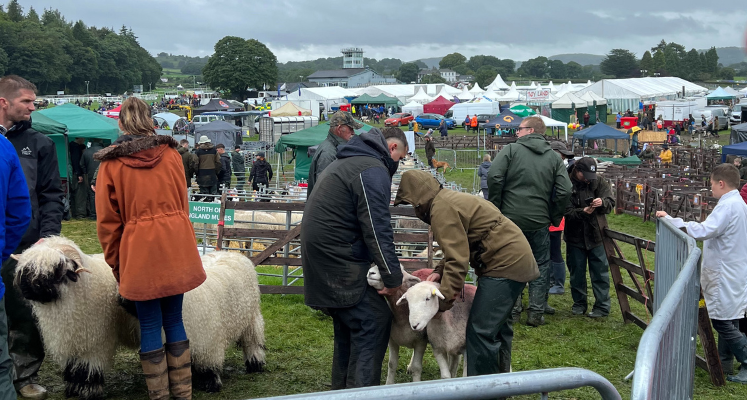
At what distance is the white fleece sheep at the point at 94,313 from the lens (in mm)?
4168

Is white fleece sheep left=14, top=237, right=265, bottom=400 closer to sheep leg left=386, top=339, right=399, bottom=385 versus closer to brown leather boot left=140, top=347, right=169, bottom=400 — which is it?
brown leather boot left=140, top=347, right=169, bottom=400

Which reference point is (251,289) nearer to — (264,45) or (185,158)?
(185,158)

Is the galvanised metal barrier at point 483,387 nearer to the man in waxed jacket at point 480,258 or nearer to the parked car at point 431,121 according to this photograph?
the man in waxed jacket at point 480,258

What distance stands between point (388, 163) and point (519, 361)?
8.31 ft

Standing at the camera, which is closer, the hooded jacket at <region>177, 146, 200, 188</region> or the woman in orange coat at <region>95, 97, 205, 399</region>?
the woman in orange coat at <region>95, 97, 205, 399</region>

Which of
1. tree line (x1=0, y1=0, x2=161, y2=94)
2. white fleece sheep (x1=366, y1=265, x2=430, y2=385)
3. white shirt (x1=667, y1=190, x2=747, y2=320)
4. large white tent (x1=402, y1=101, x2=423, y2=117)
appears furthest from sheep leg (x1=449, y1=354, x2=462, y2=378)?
tree line (x1=0, y1=0, x2=161, y2=94)

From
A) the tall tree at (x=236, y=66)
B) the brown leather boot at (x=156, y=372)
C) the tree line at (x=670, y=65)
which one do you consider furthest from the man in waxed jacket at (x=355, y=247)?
the tree line at (x=670, y=65)

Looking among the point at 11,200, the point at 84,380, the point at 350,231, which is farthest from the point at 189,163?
the point at 11,200

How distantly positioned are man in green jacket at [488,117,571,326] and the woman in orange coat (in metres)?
3.46

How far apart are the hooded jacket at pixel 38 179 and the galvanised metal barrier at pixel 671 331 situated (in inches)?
158

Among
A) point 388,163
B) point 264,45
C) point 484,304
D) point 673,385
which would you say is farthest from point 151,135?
point 264,45

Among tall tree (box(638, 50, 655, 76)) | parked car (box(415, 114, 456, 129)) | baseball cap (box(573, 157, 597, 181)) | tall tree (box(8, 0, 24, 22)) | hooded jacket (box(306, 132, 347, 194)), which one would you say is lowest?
baseball cap (box(573, 157, 597, 181))

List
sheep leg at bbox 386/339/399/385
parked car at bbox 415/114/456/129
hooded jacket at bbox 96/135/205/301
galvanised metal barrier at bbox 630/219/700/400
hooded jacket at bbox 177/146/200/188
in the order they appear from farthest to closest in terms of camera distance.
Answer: parked car at bbox 415/114/456/129, hooded jacket at bbox 177/146/200/188, sheep leg at bbox 386/339/399/385, hooded jacket at bbox 96/135/205/301, galvanised metal barrier at bbox 630/219/700/400

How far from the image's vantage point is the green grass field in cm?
509
